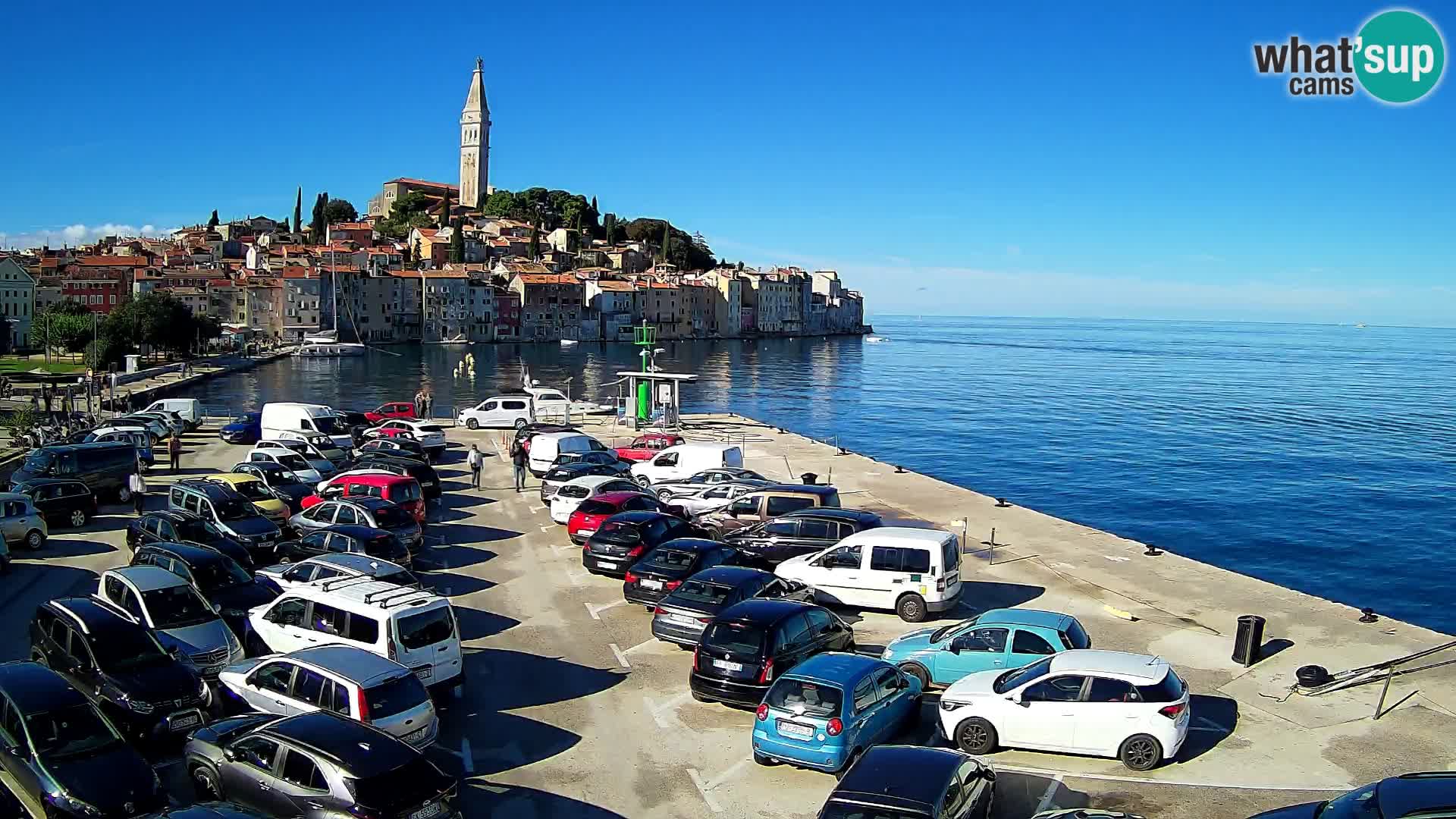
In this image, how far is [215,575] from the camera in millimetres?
15164

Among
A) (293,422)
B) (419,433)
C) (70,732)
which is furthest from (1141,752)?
(293,422)

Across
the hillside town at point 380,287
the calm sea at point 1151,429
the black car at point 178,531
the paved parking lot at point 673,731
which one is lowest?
the calm sea at point 1151,429

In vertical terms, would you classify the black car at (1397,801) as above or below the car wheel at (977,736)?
above

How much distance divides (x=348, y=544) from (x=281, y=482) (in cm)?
777

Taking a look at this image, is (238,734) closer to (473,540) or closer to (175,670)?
(175,670)

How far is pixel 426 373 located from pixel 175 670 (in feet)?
325

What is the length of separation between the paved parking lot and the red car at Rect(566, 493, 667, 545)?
1.89 meters

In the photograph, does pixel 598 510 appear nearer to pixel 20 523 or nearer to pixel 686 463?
pixel 686 463

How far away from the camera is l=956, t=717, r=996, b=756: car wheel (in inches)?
438

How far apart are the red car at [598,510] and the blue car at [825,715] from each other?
9898 millimetres

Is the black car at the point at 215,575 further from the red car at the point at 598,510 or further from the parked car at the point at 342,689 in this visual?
the red car at the point at 598,510

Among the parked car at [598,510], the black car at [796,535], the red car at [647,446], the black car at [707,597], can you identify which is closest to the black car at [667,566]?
the black car at [707,597]

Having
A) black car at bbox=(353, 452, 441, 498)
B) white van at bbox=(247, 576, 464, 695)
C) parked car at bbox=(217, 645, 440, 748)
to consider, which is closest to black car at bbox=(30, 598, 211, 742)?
parked car at bbox=(217, 645, 440, 748)

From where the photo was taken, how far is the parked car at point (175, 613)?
41.7 ft
